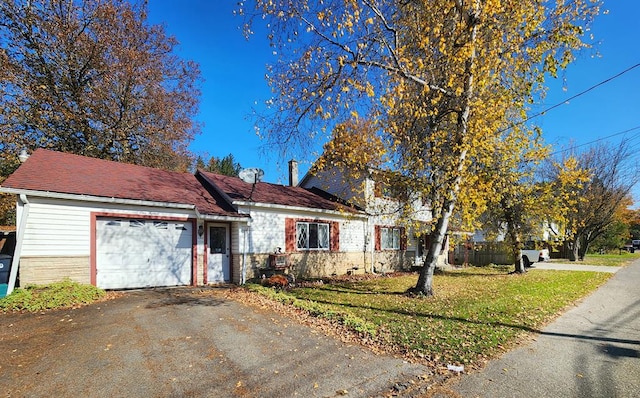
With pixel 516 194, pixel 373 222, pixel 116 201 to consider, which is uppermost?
pixel 516 194

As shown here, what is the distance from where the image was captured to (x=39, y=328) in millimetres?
6562

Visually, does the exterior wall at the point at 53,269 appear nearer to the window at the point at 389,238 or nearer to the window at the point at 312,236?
the window at the point at 312,236

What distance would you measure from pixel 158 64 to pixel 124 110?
410cm

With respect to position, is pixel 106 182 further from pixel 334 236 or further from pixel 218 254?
pixel 334 236

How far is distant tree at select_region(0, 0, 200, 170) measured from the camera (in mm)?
16891

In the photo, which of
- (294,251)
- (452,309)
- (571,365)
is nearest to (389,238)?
(294,251)

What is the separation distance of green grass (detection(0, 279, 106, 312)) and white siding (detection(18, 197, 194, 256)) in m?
0.92

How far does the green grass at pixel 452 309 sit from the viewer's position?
600cm

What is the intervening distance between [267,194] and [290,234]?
211 cm

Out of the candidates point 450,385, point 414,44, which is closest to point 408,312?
point 450,385

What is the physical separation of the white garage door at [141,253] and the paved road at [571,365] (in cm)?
994

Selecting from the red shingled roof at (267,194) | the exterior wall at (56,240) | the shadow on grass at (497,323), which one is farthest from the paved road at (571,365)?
the exterior wall at (56,240)

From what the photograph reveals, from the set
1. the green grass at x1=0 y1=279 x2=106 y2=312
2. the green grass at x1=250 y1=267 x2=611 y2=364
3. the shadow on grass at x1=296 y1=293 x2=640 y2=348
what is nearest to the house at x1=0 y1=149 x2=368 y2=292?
the green grass at x1=0 y1=279 x2=106 y2=312

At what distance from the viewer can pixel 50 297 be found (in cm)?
831
